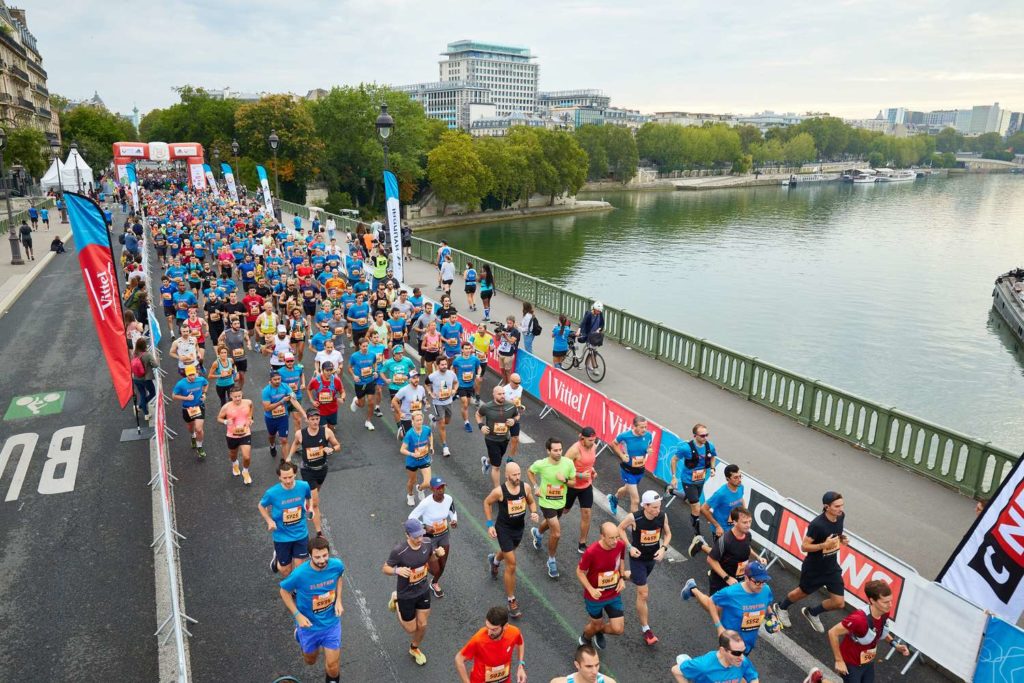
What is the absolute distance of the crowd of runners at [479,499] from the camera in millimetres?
6527

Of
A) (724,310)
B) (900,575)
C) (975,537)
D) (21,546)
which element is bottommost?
(724,310)

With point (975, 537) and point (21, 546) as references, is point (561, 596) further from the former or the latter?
point (21, 546)

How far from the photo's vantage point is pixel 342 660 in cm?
750

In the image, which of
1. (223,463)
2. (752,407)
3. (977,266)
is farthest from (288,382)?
(977,266)

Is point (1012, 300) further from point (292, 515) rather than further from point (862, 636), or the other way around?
point (292, 515)

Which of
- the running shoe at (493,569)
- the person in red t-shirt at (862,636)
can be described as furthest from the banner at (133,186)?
the person in red t-shirt at (862,636)

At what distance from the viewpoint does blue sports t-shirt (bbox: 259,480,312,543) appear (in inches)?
317

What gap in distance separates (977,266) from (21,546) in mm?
63783

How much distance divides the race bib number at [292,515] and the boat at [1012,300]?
119 feet

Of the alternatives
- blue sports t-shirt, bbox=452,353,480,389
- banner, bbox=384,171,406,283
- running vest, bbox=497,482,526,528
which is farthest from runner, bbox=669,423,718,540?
banner, bbox=384,171,406,283

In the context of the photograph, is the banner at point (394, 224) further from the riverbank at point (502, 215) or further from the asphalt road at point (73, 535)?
the riverbank at point (502, 215)

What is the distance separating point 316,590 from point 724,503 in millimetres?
4905

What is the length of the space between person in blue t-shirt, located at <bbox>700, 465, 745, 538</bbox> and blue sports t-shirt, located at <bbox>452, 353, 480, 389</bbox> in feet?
19.2

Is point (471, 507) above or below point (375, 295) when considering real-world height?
below
